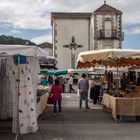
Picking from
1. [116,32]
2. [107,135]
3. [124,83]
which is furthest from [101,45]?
[107,135]

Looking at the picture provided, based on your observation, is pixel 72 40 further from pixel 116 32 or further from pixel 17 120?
pixel 17 120

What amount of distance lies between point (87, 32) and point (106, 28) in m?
3.28

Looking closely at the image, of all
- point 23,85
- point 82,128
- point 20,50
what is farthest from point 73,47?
point 20,50

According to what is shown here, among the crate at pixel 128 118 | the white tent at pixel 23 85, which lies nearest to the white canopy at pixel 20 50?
the white tent at pixel 23 85

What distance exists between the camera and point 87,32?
274 ft

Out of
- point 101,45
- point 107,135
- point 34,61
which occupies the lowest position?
point 107,135

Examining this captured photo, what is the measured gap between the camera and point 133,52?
62.5ft

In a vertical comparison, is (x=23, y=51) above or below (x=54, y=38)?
below

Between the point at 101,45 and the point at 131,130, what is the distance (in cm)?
6575

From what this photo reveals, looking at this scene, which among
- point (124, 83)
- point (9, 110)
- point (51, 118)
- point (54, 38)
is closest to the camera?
point (9, 110)

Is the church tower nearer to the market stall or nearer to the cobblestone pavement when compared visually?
the market stall

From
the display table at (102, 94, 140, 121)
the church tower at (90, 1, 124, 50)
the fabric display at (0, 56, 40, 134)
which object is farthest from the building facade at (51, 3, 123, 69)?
the fabric display at (0, 56, 40, 134)

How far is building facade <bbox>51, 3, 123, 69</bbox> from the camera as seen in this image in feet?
265

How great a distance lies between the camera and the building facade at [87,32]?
8069 cm
